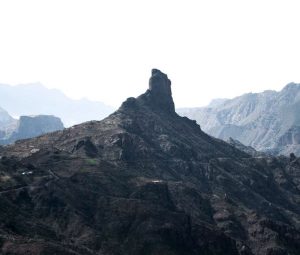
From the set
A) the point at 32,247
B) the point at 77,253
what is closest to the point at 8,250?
the point at 32,247

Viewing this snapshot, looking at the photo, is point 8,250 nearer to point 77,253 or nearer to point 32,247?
point 32,247

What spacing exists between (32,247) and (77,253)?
1712 centimetres

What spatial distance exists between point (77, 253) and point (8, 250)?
2520 centimetres

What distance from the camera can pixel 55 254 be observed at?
19175 cm

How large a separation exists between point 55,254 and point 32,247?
8.17 metres

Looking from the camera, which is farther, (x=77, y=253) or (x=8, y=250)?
(x=77, y=253)

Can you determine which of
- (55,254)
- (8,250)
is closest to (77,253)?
(55,254)

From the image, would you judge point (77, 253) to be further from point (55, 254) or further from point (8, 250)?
point (8, 250)

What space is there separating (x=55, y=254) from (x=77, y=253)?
410 inches

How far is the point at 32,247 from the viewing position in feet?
627

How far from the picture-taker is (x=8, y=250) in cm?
18700
